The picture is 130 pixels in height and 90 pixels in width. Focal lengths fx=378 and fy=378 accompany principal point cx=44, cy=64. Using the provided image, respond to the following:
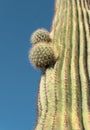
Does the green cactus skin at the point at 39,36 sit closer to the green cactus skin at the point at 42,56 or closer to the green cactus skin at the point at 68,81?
the green cactus skin at the point at 68,81

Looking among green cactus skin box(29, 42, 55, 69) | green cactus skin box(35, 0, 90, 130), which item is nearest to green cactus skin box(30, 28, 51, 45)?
green cactus skin box(35, 0, 90, 130)

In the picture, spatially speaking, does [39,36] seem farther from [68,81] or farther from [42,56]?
[68,81]

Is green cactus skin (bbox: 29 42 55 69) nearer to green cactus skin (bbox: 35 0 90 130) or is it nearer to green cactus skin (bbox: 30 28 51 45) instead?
green cactus skin (bbox: 35 0 90 130)

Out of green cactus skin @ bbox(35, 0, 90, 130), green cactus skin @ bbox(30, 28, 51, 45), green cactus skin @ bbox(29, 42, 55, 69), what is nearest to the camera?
green cactus skin @ bbox(35, 0, 90, 130)

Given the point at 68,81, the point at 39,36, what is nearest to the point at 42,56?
the point at 39,36

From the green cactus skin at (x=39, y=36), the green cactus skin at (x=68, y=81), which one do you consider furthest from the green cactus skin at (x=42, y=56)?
the green cactus skin at (x=39, y=36)

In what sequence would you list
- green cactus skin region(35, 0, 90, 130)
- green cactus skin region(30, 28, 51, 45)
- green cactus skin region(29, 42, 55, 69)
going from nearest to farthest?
green cactus skin region(35, 0, 90, 130)
green cactus skin region(29, 42, 55, 69)
green cactus skin region(30, 28, 51, 45)
